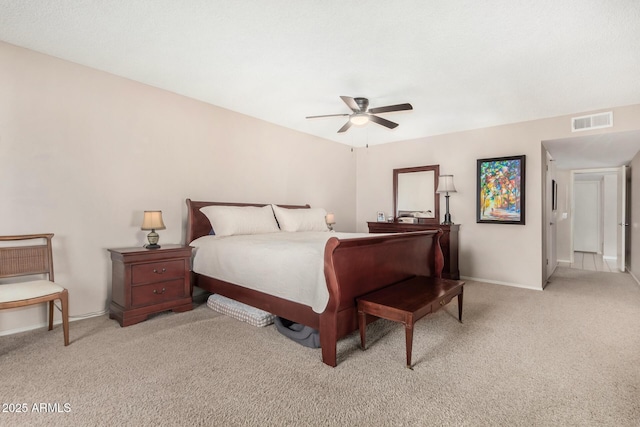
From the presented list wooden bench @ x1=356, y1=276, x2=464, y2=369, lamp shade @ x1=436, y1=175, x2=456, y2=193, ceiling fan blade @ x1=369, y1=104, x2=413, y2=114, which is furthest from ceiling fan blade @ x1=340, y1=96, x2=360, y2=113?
lamp shade @ x1=436, y1=175, x2=456, y2=193

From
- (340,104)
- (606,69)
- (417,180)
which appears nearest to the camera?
(606,69)

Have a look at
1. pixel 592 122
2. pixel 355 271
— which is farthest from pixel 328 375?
pixel 592 122

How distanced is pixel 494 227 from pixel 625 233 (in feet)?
10.9

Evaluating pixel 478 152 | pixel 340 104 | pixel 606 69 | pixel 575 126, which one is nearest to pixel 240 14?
pixel 340 104

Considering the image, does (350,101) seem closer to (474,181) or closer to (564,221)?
(474,181)

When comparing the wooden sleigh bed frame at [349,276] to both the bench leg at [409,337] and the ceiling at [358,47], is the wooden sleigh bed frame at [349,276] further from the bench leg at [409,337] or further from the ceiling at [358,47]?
the ceiling at [358,47]

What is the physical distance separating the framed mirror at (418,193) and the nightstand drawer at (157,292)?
3.86 m

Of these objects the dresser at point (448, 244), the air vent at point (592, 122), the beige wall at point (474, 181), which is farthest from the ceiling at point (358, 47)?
the dresser at point (448, 244)

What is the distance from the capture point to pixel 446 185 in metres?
4.97

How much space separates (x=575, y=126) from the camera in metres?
4.12

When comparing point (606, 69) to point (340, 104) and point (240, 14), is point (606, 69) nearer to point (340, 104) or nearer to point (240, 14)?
point (340, 104)

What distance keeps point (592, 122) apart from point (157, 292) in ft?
18.5

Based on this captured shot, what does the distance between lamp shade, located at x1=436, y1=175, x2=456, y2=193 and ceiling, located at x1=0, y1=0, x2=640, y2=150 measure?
4.32 ft

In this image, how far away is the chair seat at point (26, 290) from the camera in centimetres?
215
